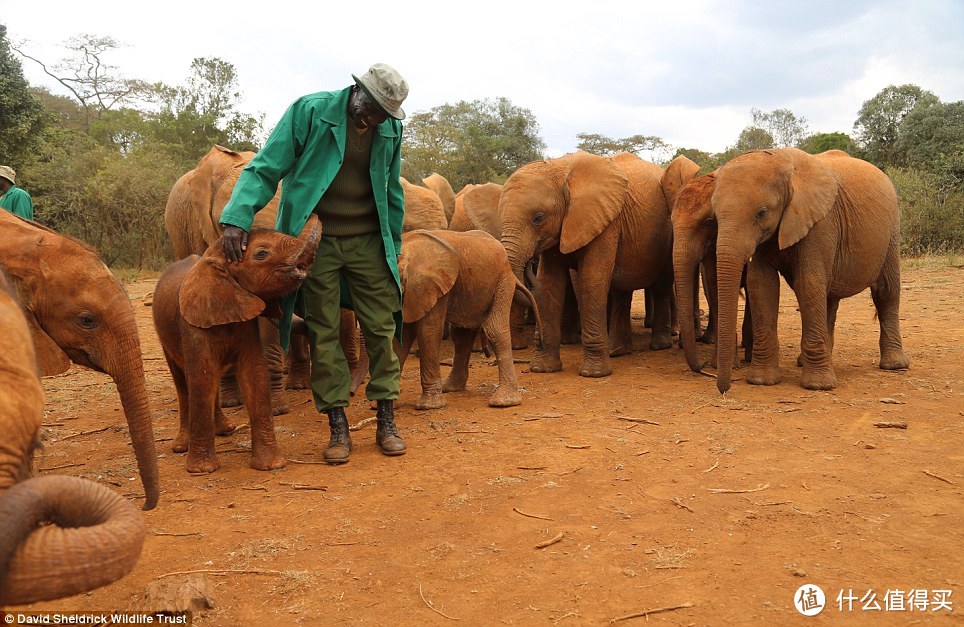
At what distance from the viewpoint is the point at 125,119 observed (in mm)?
33219

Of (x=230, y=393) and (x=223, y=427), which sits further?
(x=230, y=393)

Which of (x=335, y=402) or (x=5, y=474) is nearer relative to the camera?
(x=5, y=474)

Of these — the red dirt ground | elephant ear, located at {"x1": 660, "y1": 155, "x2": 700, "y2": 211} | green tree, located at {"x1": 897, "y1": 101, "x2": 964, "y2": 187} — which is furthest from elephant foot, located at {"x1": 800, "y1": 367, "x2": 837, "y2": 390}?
green tree, located at {"x1": 897, "y1": 101, "x2": 964, "y2": 187}

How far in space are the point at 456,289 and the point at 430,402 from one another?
986 millimetres

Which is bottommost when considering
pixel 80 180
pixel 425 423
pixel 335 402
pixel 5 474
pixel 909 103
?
pixel 425 423

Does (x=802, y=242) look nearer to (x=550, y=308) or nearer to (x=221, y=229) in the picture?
(x=550, y=308)

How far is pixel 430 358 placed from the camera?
636cm

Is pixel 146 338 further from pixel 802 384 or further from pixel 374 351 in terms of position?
pixel 802 384

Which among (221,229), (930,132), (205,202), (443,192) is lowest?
(221,229)

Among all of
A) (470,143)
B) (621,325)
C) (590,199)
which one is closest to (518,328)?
(621,325)

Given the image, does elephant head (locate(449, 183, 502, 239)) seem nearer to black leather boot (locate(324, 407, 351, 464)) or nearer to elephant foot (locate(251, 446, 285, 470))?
black leather boot (locate(324, 407, 351, 464))

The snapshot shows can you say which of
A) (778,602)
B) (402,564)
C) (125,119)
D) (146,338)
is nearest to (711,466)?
(778,602)

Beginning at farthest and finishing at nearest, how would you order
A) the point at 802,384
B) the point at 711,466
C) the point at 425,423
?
the point at 802,384 < the point at 425,423 < the point at 711,466

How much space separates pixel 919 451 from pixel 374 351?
3513 mm
